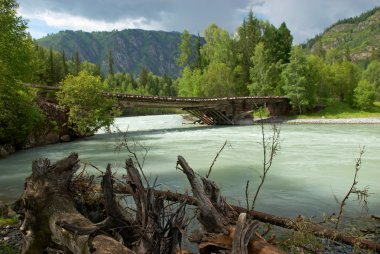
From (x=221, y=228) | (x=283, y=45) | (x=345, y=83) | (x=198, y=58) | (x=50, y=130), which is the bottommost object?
(x=50, y=130)

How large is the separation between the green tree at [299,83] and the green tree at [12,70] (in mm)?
43719

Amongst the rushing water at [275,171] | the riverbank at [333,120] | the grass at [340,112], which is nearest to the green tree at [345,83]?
the grass at [340,112]

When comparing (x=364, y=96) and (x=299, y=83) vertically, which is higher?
(x=299, y=83)

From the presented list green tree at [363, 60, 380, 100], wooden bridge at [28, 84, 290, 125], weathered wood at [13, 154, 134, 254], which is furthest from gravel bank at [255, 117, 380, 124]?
green tree at [363, 60, 380, 100]

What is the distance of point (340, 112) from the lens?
59219 mm

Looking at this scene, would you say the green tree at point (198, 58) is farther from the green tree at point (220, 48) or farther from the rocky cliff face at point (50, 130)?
the rocky cliff face at point (50, 130)

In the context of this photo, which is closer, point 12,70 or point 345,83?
point 12,70

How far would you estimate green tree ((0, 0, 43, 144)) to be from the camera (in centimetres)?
1753

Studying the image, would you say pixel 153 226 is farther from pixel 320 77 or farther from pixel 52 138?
pixel 320 77

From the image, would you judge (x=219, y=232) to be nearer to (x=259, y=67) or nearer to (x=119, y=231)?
(x=119, y=231)

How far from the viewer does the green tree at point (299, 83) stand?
5697 centimetres

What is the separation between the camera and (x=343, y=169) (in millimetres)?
15844

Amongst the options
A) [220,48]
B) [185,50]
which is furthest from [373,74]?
[185,50]

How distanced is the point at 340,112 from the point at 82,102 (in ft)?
150
